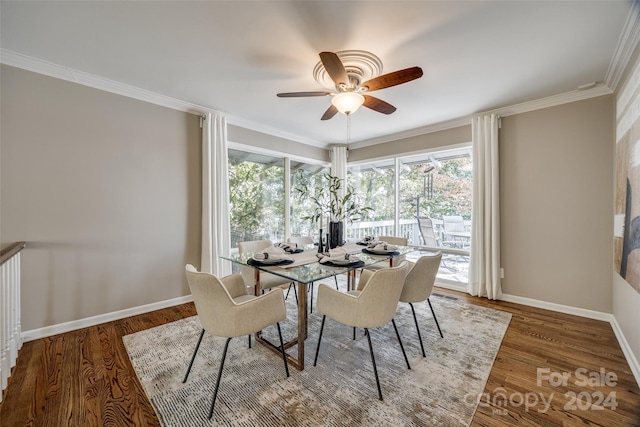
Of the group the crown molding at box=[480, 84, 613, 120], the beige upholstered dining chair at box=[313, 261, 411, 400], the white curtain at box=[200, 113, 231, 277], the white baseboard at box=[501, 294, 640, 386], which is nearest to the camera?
the beige upholstered dining chair at box=[313, 261, 411, 400]

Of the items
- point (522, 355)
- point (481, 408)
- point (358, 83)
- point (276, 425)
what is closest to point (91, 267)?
point (276, 425)

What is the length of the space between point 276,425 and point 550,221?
367 cm

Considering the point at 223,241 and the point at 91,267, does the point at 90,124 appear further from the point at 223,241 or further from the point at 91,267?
the point at 223,241

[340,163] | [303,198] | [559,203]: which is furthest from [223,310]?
[340,163]

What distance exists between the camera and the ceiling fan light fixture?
220cm

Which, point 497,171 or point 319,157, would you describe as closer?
point 497,171

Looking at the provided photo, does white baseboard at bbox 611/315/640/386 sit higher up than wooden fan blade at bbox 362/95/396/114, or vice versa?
wooden fan blade at bbox 362/95/396/114

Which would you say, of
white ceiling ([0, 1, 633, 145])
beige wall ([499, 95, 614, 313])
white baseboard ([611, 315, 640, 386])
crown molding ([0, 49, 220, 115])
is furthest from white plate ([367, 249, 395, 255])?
crown molding ([0, 49, 220, 115])

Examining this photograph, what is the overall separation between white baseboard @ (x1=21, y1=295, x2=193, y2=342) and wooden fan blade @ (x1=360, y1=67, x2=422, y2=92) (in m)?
3.32

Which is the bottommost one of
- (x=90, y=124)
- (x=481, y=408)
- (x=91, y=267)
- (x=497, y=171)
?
(x=481, y=408)

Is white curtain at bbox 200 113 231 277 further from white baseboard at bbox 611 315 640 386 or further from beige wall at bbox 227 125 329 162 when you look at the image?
white baseboard at bbox 611 315 640 386

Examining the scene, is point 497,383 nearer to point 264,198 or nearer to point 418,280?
point 418,280

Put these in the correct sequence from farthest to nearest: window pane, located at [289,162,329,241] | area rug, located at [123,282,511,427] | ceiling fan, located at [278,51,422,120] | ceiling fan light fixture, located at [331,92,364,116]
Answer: window pane, located at [289,162,329,241] < ceiling fan light fixture, located at [331,92,364,116] < ceiling fan, located at [278,51,422,120] < area rug, located at [123,282,511,427]

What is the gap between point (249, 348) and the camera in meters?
2.28
